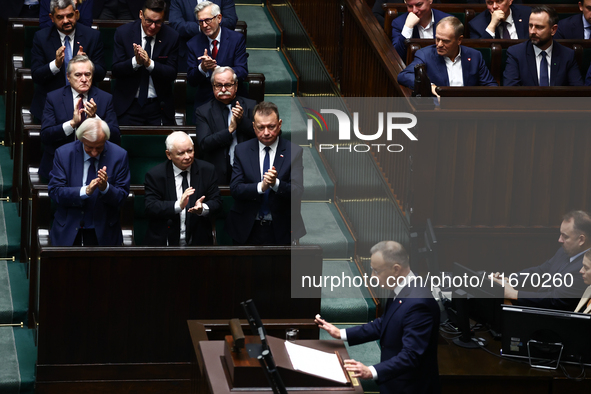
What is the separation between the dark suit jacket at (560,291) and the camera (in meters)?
3.67

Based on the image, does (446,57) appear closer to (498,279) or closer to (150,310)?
(498,279)

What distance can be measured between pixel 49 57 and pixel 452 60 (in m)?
2.12

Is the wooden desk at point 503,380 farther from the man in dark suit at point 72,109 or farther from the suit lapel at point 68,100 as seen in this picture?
the suit lapel at point 68,100

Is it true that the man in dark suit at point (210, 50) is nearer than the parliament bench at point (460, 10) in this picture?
No

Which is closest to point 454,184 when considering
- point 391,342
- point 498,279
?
point 498,279

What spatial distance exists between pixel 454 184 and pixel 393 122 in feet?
1.50

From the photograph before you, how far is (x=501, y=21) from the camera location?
481cm

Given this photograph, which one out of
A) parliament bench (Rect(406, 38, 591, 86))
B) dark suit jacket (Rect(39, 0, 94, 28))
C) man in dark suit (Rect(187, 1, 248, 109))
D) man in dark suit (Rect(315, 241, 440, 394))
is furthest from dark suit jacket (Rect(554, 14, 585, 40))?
dark suit jacket (Rect(39, 0, 94, 28))

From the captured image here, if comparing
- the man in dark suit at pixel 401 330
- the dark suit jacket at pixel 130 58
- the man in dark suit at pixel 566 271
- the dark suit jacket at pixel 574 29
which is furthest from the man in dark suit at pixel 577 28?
the man in dark suit at pixel 401 330

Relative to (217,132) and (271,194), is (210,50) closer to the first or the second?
(217,132)

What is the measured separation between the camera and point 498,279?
378 centimetres

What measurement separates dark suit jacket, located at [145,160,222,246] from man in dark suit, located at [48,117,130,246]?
0.47 ft

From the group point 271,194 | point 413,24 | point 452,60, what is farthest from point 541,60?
point 271,194

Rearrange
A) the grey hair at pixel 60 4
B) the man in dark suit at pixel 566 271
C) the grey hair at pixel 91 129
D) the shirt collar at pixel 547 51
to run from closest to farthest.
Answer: the man in dark suit at pixel 566 271 → the grey hair at pixel 91 129 → the shirt collar at pixel 547 51 → the grey hair at pixel 60 4
